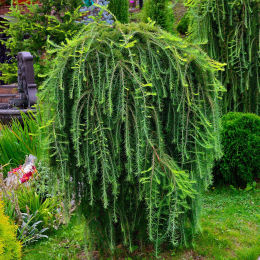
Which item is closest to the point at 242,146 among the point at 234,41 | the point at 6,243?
the point at 234,41

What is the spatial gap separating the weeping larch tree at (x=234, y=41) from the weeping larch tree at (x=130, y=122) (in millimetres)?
2531

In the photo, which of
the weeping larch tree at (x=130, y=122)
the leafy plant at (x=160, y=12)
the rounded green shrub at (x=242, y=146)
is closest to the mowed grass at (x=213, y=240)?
the weeping larch tree at (x=130, y=122)

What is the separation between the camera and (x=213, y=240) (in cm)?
306

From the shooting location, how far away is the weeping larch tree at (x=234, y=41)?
4859 mm

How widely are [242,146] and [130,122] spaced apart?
8.15 feet

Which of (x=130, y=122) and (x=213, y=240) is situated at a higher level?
(x=130, y=122)

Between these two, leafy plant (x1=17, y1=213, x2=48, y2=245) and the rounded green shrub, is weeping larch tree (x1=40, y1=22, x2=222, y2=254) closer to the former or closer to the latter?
leafy plant (x1=17, y1=213, x2=48, y2=245)

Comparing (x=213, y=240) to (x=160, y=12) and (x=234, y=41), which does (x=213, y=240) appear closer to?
(x=234, y=41)

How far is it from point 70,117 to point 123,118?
1.47ft

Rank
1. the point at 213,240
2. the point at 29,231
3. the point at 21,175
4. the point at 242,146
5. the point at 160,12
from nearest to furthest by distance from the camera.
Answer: the point at 213,240 → the point at 29,231 → the point at 21,175 → the point at 242,146 → the point at 160,12

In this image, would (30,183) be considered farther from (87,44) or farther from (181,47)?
(181,47)

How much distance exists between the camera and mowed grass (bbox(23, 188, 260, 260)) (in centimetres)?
286

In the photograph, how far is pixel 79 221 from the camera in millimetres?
2791

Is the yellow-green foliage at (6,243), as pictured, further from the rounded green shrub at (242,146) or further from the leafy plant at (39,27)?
the leafy plant at (39,27)
